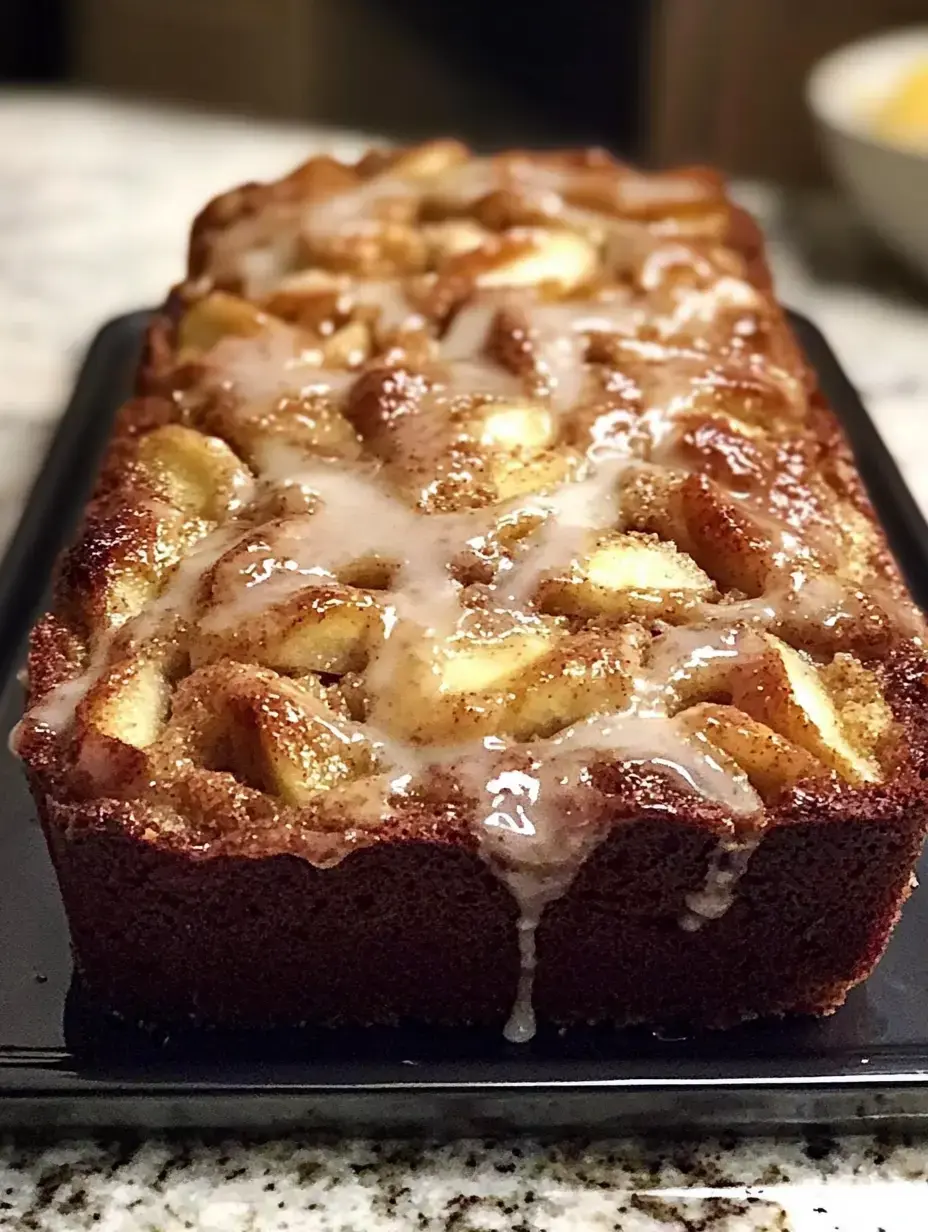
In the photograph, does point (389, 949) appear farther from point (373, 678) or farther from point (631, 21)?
point (631, 21)

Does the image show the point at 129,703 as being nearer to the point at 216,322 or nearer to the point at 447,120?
the point at 216,322

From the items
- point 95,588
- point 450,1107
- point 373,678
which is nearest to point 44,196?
point 95,588

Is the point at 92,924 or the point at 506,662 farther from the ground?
the point at 506,662

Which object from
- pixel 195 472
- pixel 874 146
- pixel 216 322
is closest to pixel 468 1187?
pixel 195 472

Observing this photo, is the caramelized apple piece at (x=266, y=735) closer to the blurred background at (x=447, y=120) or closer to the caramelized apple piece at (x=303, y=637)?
the caramelized apple piece at (x=303, y=637)

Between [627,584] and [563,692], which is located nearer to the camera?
[563,692]

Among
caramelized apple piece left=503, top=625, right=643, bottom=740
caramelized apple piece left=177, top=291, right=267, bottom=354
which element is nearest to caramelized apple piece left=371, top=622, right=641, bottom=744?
caramelized apple piece left=503, top=625, right=643, bottom=740

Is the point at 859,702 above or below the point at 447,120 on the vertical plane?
above

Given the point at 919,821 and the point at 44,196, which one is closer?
the point at 919,821
